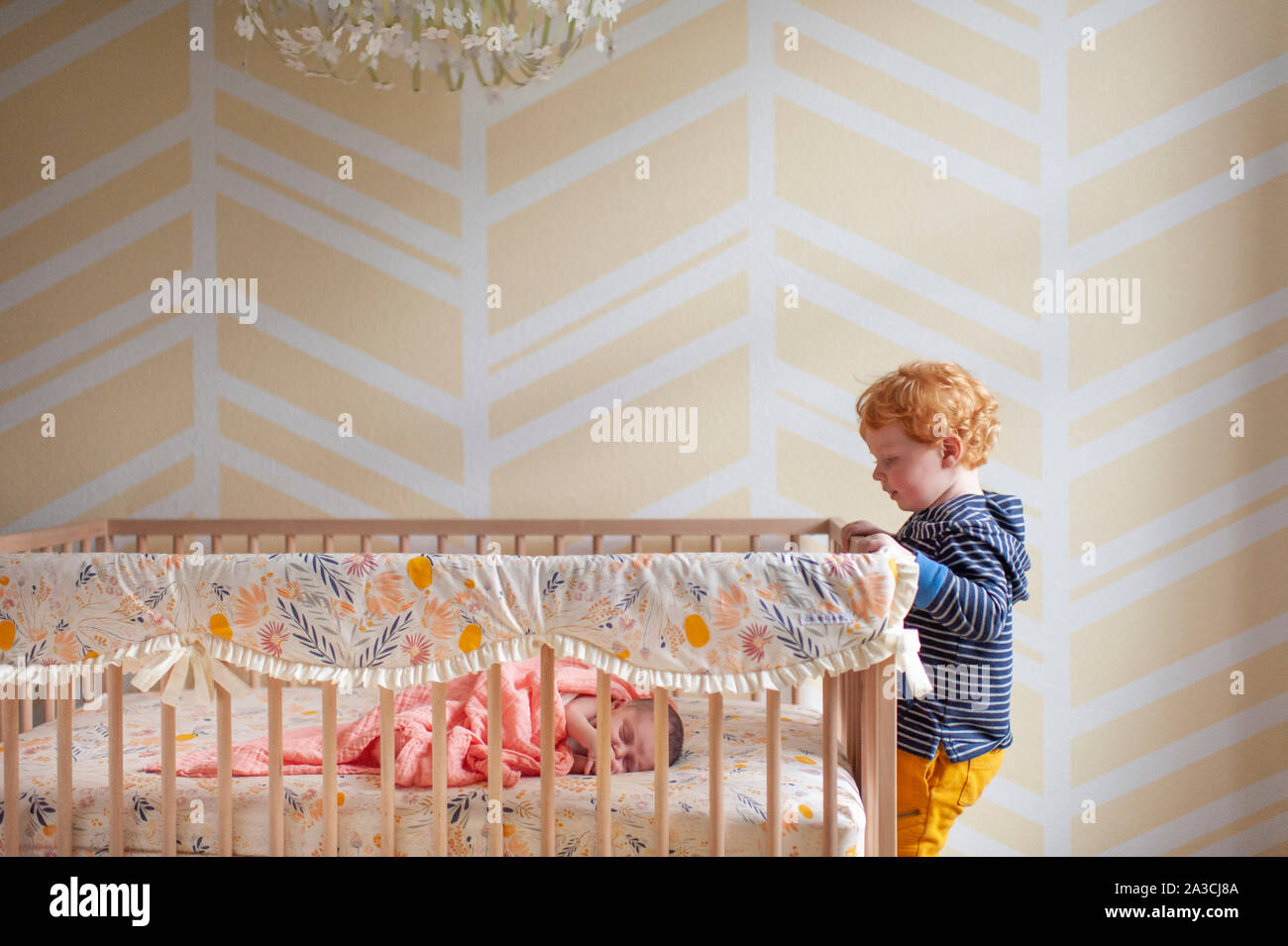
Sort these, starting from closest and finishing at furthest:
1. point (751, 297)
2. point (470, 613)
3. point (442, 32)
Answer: point (470, 613)
point (442, 32)
point (751, 297)

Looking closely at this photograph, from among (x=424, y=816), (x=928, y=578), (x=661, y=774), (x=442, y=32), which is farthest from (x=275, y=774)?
(x=442, y=32)

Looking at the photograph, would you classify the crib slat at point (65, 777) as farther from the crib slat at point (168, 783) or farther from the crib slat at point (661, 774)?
A: the crib slat at point (661, 774)

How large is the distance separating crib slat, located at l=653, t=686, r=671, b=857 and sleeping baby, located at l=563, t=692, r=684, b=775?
0.17m

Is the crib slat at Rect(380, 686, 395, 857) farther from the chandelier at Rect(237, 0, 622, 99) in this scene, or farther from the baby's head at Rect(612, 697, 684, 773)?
the chandelier at Rect(237, 0, 622, 99)

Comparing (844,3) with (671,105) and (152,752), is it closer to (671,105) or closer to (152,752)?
(671,105)

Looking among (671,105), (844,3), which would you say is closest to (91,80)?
(671,105)

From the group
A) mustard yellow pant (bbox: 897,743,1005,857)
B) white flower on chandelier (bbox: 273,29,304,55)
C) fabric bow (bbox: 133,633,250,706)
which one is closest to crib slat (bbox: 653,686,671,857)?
mustard yellow pant (bbox: 897,743,1005,857)

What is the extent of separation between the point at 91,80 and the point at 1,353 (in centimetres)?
58

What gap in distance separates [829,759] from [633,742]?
31 cm

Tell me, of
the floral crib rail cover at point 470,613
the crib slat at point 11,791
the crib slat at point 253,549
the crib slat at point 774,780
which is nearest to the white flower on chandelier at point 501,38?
the floral crib rail cover at point 470,613

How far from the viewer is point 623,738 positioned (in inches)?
53.8

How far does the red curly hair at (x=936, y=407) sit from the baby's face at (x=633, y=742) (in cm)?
52

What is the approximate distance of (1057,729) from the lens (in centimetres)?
200

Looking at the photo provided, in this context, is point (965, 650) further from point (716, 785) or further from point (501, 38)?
point (501, 38)
